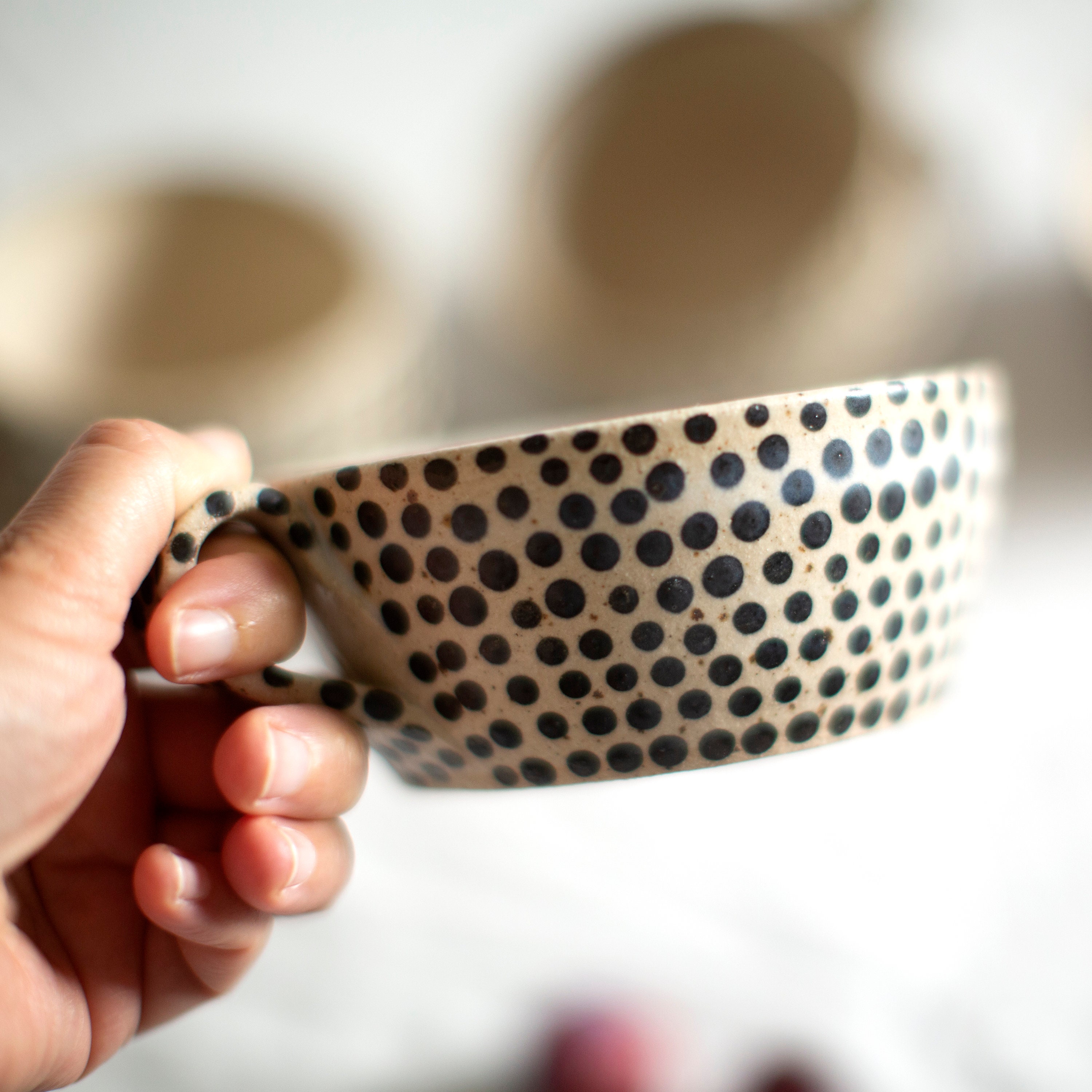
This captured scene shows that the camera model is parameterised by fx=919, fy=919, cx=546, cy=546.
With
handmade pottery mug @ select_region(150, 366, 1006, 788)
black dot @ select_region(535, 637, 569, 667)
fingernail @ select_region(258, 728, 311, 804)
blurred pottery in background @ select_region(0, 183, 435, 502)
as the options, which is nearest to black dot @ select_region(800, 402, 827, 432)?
handmade pottery mug @ select_region(150, 366, 1006, 788)

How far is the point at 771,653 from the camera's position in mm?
295

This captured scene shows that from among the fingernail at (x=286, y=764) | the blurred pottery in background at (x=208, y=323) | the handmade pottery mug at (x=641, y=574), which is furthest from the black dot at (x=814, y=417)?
the blurred pottery in background at (x=208, y=323)

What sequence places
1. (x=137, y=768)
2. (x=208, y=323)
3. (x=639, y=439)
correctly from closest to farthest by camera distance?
(x=639, y=439) → (x=137, y=768) → (x=208, y=323)

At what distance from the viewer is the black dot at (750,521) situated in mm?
280

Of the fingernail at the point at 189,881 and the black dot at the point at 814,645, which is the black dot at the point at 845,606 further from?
the fingernail at the point at 189,881

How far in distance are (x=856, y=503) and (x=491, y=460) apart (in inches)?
4.6

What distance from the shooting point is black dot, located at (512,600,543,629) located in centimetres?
29

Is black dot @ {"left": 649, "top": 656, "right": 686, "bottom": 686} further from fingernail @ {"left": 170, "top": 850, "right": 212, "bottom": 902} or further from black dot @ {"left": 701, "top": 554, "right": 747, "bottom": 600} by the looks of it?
fingernail @ {"left": 170, "top": 850, "right": 212, "bottom": 902}

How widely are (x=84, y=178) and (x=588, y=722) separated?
0.82m

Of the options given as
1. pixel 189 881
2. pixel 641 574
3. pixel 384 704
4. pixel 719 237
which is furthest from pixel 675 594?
pixel 719 237

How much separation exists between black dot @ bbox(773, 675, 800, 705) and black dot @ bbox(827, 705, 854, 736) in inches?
0.9

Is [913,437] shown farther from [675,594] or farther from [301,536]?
[301,536]

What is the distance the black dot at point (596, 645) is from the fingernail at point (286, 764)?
0.12 meters

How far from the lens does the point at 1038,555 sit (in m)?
0.76
